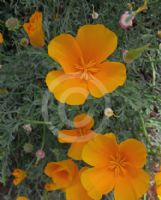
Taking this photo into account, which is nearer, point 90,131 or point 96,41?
point 96,41

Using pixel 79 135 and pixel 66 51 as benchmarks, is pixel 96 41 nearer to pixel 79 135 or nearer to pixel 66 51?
pixel 66 51

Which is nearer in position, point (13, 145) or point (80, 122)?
point (80, 122)

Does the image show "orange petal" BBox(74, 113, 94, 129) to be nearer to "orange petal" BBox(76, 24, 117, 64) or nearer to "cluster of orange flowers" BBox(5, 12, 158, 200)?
"cluster of orange flowers" BBox(5, 12, 158, 200)

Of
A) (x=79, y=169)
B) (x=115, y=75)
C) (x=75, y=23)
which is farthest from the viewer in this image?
(x=75, y=23)

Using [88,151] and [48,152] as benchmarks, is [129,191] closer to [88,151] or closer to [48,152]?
[88,151]

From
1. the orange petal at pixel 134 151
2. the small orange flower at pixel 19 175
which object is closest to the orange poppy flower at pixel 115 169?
the orange petal at pixel 134 151

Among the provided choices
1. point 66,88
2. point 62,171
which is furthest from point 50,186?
point 66,88

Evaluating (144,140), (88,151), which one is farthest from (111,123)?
(88,151)
